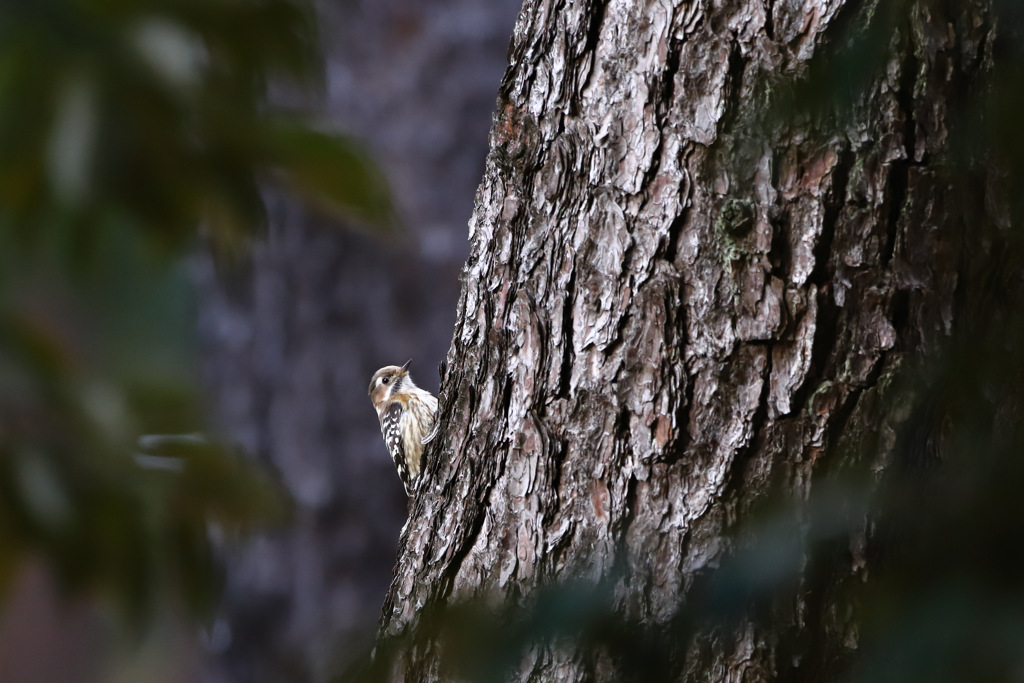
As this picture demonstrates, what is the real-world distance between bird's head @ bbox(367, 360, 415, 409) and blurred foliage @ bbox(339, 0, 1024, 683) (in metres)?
2.36

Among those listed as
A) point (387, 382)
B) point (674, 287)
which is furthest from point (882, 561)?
point (387, 382)

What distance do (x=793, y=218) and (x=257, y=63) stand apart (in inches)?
49.9

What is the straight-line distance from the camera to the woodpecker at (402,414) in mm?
2854

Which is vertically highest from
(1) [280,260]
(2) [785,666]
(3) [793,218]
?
(3) [793,218]

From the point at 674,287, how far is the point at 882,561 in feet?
1.90

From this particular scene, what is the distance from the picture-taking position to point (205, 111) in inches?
74.2

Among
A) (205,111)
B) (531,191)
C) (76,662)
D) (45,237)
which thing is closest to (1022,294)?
(531,191)

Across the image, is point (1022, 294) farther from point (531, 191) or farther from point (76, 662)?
point (76, 662)

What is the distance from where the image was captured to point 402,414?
3004 mm

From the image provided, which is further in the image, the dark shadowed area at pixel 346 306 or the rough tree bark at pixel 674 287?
the dark shadowed area at pixel 346 306

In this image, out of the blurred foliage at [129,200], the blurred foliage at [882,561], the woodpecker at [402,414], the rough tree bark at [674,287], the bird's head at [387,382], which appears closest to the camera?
the blurred foliage at [882,561]

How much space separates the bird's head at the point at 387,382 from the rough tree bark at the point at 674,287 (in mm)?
1608

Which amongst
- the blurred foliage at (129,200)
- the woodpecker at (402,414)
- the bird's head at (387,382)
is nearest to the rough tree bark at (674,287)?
the blurred foliage at (129,200)

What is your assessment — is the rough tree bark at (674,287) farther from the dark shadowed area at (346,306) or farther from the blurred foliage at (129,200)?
the dark shadowed area at (346,306)
